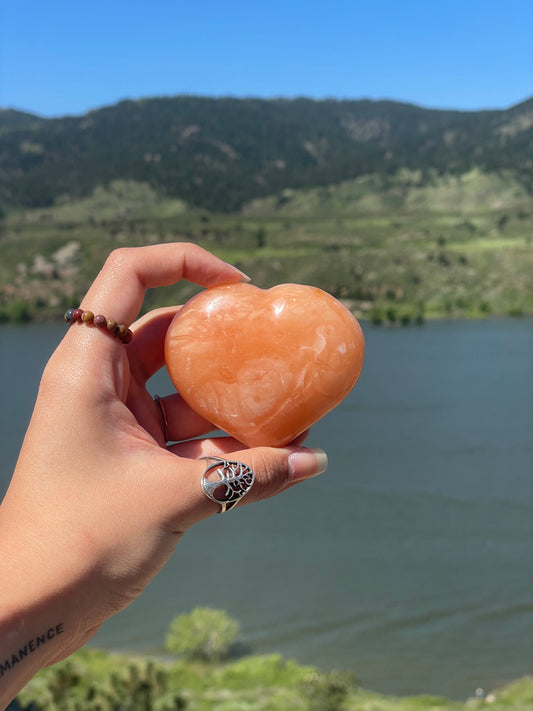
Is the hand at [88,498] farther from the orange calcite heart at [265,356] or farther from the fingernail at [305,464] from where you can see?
the orange calcite heart at [265,356]

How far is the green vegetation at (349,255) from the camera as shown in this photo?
3125 centimetres

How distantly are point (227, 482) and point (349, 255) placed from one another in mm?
34467

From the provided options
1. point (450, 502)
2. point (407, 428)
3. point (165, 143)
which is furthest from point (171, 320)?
point (165, 143)

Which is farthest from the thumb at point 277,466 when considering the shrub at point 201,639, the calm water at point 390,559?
the calm water at point 390,559

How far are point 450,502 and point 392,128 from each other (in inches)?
5794

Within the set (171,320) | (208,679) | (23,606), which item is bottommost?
(208,679)

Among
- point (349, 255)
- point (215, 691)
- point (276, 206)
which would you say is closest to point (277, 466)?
point (215, 691)

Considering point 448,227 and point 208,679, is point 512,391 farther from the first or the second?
point 448,227

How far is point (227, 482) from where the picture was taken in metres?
1.11

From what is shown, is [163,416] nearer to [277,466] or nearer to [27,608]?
[277,466]

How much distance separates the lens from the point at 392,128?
151 metres

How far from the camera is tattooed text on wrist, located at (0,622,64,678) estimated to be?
97cm

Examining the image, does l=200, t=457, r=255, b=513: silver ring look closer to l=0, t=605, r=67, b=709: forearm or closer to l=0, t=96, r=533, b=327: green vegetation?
l=0, t=605, r=67, b=709: forearm

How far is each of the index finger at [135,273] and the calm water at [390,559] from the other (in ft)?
36.5
